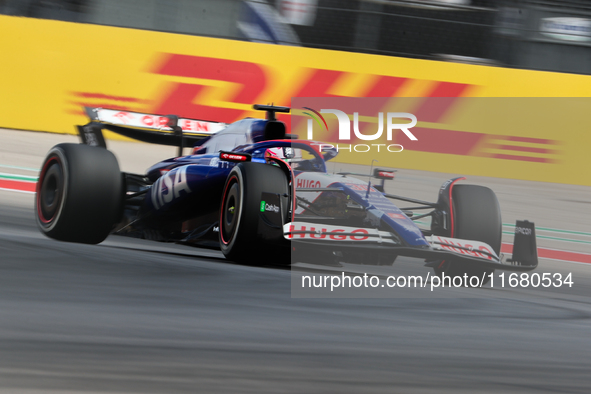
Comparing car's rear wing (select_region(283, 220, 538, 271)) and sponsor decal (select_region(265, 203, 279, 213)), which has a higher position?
sponsor decal (select_region(265, 203, 279, 213))

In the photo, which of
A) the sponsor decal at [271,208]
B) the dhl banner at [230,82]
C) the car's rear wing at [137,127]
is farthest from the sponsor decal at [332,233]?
the dhl banner at [230,82]

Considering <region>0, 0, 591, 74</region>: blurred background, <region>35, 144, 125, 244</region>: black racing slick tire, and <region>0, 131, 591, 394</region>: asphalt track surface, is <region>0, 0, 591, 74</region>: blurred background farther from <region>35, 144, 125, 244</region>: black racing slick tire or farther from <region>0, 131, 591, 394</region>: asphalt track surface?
<region>0, 131, 591, 394</region>: asphalt track surface

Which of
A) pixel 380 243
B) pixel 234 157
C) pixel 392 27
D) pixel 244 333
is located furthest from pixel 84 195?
pixel 392 27

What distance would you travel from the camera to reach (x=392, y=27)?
10.2 m

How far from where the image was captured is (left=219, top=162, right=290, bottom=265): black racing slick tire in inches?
174

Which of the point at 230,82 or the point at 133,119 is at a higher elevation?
the point at 230,82

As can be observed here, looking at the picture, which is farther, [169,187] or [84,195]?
[169,187]

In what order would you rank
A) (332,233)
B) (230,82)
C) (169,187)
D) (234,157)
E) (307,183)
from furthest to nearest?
(230,82)
(169,187)
(307,183)
(234,157)
(332,233)

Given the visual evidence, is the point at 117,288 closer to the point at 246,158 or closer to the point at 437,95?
the point at 246,158

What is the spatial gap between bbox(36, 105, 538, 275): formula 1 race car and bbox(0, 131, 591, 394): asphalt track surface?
222 millimetres

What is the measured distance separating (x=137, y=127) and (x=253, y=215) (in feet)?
7.53

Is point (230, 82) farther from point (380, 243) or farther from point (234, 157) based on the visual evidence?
point (380, 243)

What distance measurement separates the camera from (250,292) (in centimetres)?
393

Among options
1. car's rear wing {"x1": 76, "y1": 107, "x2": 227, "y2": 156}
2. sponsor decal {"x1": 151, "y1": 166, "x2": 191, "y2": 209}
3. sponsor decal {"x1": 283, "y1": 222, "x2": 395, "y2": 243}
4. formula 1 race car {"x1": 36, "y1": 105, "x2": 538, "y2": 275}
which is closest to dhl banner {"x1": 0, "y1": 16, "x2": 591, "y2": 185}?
car's rear wing {"x1": 76, "y1": 107, "x2": 227, "y2": 156}
